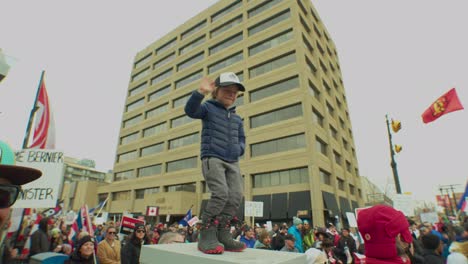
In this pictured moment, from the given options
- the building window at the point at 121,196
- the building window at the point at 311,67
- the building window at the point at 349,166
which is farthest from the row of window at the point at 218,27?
the building window at the point at 121,196

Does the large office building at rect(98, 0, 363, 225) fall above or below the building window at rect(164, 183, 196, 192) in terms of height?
above

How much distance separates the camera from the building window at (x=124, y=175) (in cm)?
4164

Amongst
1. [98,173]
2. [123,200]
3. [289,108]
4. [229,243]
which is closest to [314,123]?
[289,108]

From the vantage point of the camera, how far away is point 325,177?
25953 millimetres

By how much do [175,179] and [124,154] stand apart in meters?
16.7

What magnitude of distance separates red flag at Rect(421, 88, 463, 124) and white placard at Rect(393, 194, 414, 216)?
10.4 ft

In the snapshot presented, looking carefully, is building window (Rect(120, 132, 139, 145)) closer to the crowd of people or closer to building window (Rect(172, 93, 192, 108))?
building window (Rect(172, 93, 192, 108))

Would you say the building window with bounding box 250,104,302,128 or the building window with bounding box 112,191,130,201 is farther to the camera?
the building window with bounding box 112,191,130,201

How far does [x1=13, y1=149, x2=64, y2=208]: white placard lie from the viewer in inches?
193

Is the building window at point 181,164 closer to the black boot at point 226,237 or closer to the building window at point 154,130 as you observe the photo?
the building window at point 154,130

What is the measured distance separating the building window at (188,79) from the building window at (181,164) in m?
12.2

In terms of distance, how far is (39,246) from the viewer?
5.48 metres

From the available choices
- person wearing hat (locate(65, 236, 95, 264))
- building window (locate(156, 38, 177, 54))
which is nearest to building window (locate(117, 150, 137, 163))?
building window (locate(156, 38, 177, 54))

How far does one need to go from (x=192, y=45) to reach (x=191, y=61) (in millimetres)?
3090
